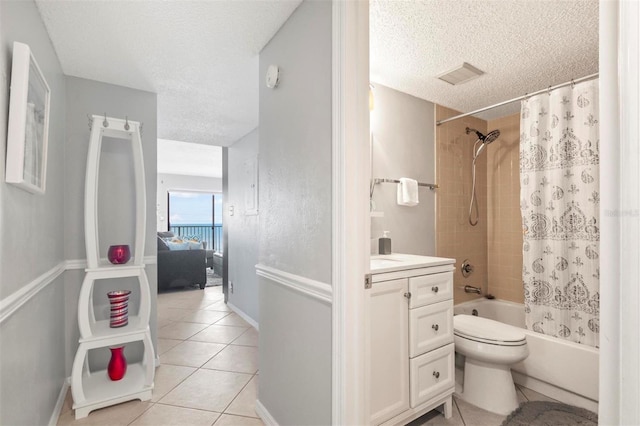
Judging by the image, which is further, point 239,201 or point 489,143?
point 239,201

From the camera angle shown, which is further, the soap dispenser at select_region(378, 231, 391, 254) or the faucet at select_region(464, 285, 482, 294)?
the faucet at select_region(464, 285, 482, 294)

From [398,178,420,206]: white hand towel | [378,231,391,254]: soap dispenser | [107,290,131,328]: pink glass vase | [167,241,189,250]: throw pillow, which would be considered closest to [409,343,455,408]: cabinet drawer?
[378,231,391,254]: soap dispenser

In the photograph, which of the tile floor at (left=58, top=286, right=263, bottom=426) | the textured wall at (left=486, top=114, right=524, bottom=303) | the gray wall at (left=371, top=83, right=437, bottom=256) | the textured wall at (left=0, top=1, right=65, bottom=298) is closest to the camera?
the textured wall at (left=0, top=1, right=65, bottom=298)

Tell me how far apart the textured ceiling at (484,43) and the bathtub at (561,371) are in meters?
1.94

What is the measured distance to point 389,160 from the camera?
8.04ft

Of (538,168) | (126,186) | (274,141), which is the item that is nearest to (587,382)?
(538,168)

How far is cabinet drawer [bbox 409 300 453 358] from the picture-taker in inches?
64.6

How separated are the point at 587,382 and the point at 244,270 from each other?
318 cm

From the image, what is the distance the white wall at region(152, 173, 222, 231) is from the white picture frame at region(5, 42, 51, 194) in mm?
6600

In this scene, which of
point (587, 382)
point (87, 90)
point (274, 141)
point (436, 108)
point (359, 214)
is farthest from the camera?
point (436, 108)

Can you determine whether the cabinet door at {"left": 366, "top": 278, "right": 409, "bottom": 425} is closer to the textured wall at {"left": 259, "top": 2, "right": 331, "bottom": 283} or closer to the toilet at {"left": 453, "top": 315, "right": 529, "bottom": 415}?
the textured wall at {"left": 259, "top": 2, "right": 331, "bottom": 283}

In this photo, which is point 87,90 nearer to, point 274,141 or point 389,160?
point 274,141

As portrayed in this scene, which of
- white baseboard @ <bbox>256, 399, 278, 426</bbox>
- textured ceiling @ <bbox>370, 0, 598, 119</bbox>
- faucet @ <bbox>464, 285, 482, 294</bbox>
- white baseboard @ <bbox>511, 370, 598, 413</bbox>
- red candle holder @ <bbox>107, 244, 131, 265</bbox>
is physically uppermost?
textured ceiling @ <bbox>370, 0, 598, 119</bbox>

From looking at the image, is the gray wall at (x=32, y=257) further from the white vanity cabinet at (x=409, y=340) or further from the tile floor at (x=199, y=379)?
the white vanity cabinet at (x=409, y=340)
